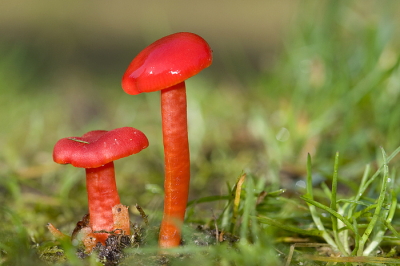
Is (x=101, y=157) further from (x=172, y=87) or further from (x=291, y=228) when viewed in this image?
(x=291, y=228)

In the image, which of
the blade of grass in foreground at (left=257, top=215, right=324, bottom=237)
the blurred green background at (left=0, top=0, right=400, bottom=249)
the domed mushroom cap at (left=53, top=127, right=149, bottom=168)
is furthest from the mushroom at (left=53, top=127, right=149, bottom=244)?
the blade of grass in foreground at (left=257, top=215, right=324, bottom=237)

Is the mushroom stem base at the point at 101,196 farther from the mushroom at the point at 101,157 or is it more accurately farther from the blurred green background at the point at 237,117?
the blurred green background at the point at 237,117

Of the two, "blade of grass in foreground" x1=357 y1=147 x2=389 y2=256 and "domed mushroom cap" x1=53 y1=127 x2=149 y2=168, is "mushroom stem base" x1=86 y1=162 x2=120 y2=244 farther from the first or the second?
"blade of grass in foreground" x1=357 y1=147 x2=389 y2=256

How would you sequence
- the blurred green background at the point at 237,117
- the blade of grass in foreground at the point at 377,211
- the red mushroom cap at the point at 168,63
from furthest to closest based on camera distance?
the blurred green background at the point at 237,117 < the blade of grass in foreground at the point at 377,211 < the red mushroom cap at the point at 168,63

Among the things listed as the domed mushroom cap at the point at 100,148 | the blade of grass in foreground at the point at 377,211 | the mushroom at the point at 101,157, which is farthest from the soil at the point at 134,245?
the blade of grass in foreground at the point at 377,211

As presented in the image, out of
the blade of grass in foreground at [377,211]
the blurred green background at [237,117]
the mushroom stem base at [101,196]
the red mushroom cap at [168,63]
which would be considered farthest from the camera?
the blurred green background at [237,117]

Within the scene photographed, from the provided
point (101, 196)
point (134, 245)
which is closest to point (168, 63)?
point (101, 196)
